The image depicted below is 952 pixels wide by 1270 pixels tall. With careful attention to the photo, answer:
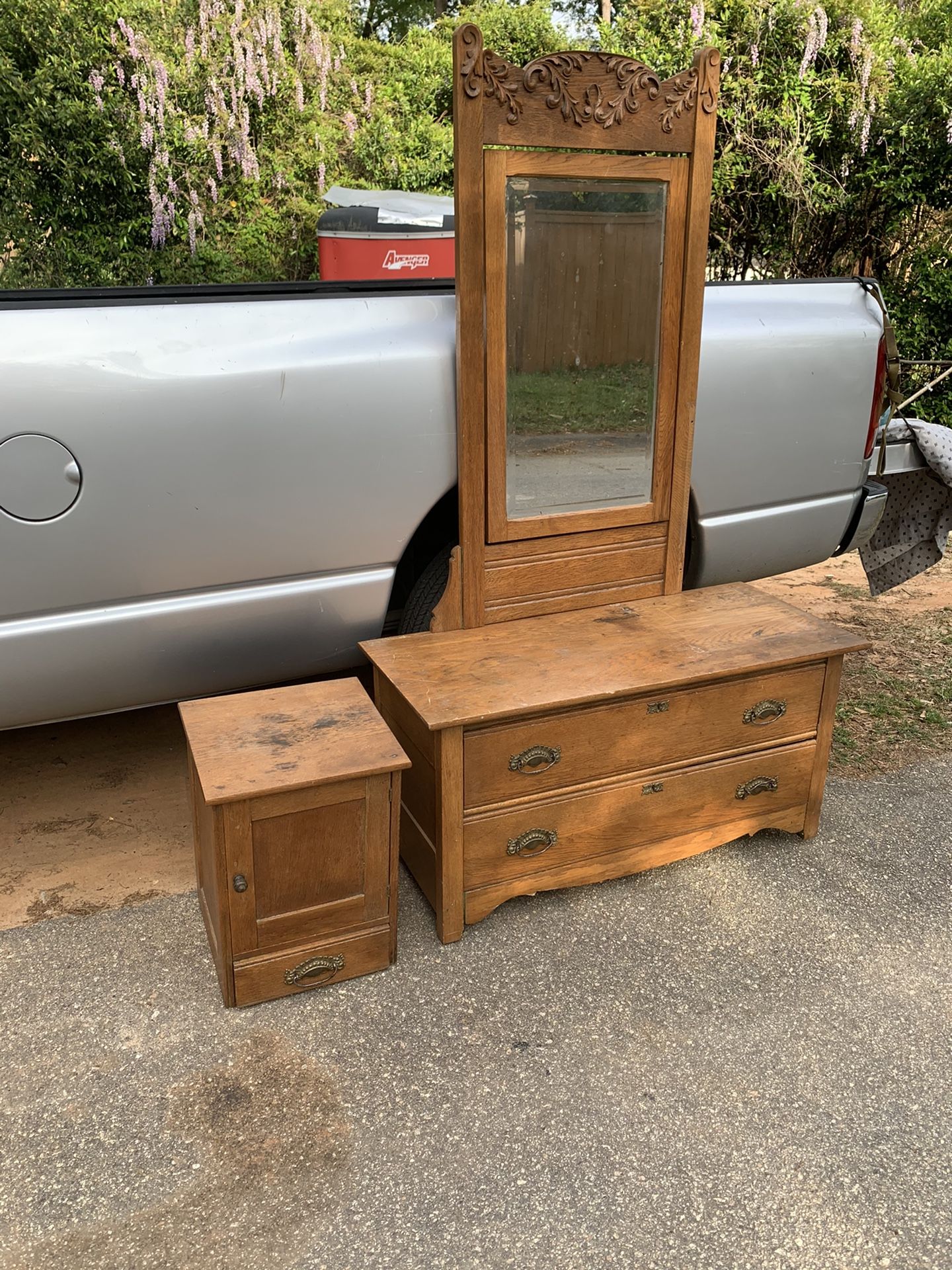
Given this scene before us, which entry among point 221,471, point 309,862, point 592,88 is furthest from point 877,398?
point 309,862

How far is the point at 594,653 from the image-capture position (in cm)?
272

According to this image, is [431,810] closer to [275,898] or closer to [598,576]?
[275,898]

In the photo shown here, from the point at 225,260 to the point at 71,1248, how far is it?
7.34 meters

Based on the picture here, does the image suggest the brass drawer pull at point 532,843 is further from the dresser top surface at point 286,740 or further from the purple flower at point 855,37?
the purple flower at point 855,37

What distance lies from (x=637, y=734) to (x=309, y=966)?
1.02 meters

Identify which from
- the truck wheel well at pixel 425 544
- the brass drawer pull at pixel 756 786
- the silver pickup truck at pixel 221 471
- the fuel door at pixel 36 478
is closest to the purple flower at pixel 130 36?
the silver pickup truck at pixel 221 471

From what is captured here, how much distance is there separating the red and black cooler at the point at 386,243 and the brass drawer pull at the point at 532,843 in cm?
418

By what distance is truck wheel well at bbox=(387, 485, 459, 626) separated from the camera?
9.59 ft

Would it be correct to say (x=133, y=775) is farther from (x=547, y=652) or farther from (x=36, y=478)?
(x=547, y=652)

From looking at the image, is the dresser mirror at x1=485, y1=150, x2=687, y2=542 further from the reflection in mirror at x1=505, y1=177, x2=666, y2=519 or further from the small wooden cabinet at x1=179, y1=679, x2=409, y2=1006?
the small wooden cabinet at x1=179, y1=679, x2=409, y2=1006

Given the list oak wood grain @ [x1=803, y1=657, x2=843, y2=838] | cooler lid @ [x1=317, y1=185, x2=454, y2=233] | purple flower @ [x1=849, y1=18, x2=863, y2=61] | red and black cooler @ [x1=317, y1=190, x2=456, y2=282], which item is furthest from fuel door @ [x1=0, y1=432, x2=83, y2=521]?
purple flower @ [x1=849, y1=18, x2=863, y2=61]

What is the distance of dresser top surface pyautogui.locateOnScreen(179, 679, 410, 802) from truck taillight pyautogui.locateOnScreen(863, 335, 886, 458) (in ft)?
6.68

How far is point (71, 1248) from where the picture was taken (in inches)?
67.1

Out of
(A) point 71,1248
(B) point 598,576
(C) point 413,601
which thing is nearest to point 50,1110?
(A) point 71,1248
